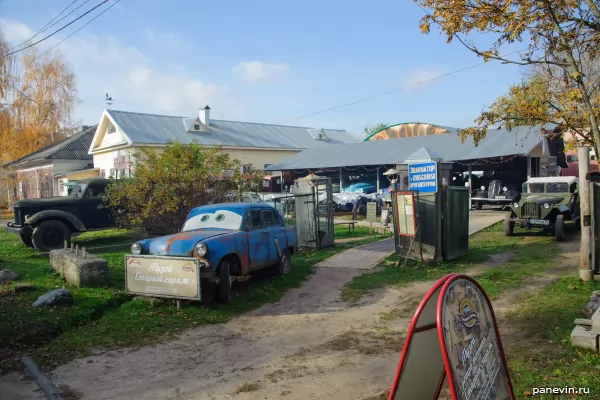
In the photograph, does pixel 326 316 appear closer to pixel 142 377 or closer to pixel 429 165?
pixel 142 377

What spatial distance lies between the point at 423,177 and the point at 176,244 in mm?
5893

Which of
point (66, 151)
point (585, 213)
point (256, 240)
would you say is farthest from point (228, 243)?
point (66, 151)

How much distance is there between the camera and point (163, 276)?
720 cm

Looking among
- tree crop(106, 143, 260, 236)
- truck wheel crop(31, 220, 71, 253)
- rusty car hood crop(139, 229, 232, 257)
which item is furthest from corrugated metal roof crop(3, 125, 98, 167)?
rusty car hood crop(139, 229, 232, 257)

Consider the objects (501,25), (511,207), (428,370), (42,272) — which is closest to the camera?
(428,370)

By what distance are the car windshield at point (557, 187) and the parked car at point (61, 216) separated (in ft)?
→ 46.3

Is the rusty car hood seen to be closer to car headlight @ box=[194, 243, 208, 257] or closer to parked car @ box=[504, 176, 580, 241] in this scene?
car headlight @ box=[194, 243, 208, 257]

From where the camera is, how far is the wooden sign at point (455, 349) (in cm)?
285

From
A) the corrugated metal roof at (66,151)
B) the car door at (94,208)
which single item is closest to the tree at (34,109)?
the corrugated metal roof at (66,151)

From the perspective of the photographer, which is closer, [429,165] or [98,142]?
[429,165]

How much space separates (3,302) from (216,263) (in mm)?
3467

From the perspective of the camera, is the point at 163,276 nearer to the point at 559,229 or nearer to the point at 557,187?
the point at 559,229

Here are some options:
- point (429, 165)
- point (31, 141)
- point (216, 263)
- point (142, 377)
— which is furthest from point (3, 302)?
point (31, 141)

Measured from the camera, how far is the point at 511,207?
14914 mm
